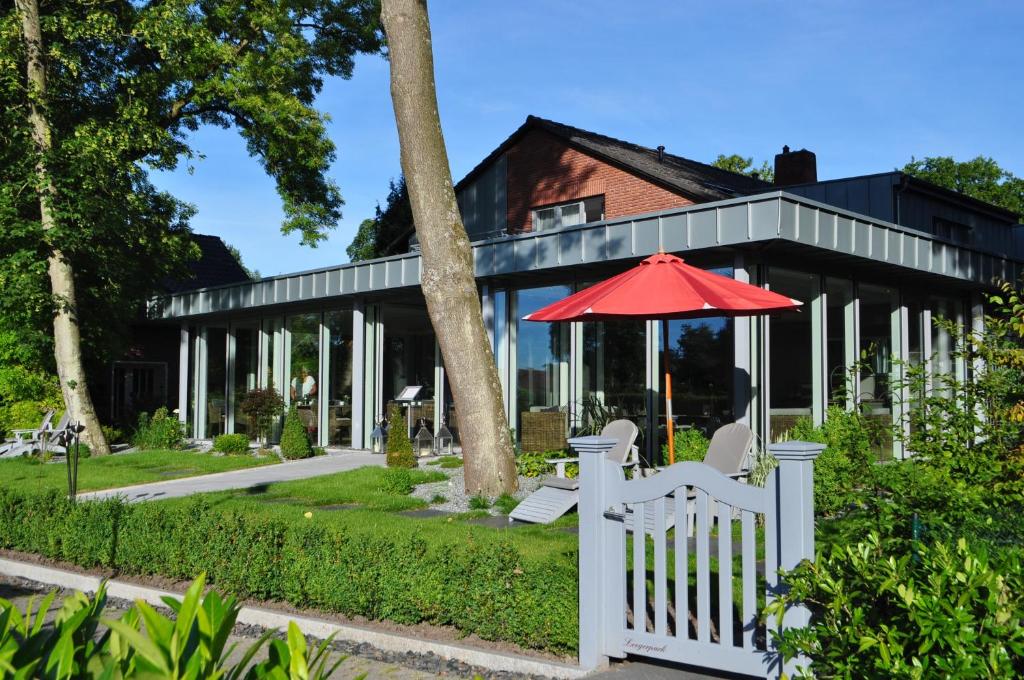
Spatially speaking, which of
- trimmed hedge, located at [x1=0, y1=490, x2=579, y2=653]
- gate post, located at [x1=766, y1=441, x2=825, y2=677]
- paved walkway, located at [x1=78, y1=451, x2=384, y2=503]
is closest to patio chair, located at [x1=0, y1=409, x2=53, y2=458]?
paved walkway, located at [x1=78, y1=451, x2=384, y2=503]

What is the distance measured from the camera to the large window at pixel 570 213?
20.3 metres

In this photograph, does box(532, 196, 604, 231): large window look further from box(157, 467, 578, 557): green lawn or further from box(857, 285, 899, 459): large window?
box(157, 467, 578, 557): green lawn

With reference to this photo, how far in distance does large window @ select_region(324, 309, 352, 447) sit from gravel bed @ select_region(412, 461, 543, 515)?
636 centimetres

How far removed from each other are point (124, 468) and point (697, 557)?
13.2m

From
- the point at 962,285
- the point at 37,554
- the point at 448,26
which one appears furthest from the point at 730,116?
the point at 37,554

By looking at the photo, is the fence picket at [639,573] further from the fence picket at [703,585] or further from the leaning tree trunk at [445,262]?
the leaning tree trunk at [445,262]

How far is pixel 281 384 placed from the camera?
20094 mm

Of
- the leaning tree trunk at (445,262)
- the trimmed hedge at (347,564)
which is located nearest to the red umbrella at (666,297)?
the leaning tree trunk at (445,262)

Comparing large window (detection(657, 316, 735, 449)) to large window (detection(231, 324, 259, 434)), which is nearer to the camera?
large window (detection(657, 316, 735, 449))

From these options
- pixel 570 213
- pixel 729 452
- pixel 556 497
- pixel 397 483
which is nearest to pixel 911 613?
pixel 729 452

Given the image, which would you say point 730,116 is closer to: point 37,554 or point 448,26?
point 448,26

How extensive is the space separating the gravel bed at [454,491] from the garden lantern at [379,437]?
4643 millimetres

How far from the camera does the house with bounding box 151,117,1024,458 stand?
12117mm

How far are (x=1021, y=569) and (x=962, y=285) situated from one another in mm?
14411
